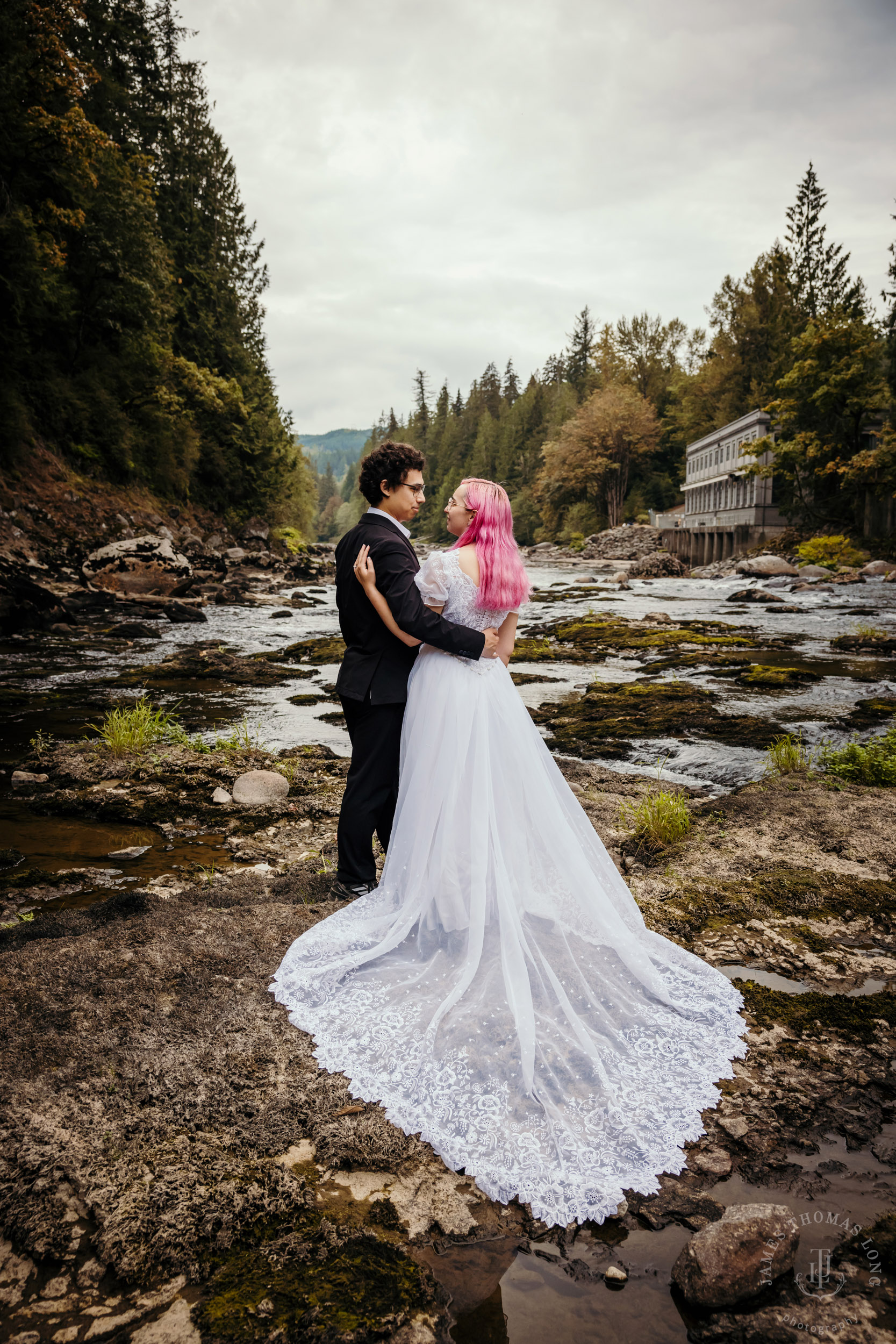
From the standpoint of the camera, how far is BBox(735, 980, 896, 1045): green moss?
10.8ft

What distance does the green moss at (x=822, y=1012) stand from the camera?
10.8ft

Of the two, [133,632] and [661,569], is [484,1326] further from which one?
[661,569]

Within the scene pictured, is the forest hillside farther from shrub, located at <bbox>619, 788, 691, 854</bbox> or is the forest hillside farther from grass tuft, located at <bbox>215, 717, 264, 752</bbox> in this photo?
shrub, located at <bbox>619, 788, 691, 854</bbox>

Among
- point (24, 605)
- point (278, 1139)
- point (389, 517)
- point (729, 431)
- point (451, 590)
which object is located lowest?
point (278, 1139)

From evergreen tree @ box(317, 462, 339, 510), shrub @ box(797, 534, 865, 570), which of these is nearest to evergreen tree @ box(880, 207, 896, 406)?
shrub @ box(797, 534, 865, 570)

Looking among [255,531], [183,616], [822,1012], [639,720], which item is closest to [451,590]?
[822,1012]

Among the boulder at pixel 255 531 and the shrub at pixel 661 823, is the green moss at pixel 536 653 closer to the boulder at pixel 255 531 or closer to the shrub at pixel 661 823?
the shrub at pixel 661 823

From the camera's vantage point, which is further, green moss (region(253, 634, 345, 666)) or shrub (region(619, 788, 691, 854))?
green moss (region(253, 634, 345, 666))

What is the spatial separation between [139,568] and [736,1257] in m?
22.0

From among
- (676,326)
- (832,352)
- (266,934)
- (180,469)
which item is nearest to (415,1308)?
(266,934)

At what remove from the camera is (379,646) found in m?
4.24

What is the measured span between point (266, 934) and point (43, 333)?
89.8 feet

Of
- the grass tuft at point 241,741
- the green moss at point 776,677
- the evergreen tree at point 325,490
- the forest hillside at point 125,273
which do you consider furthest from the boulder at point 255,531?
the evergreen tree at point 325,490

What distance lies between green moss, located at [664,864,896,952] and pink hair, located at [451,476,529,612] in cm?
213
